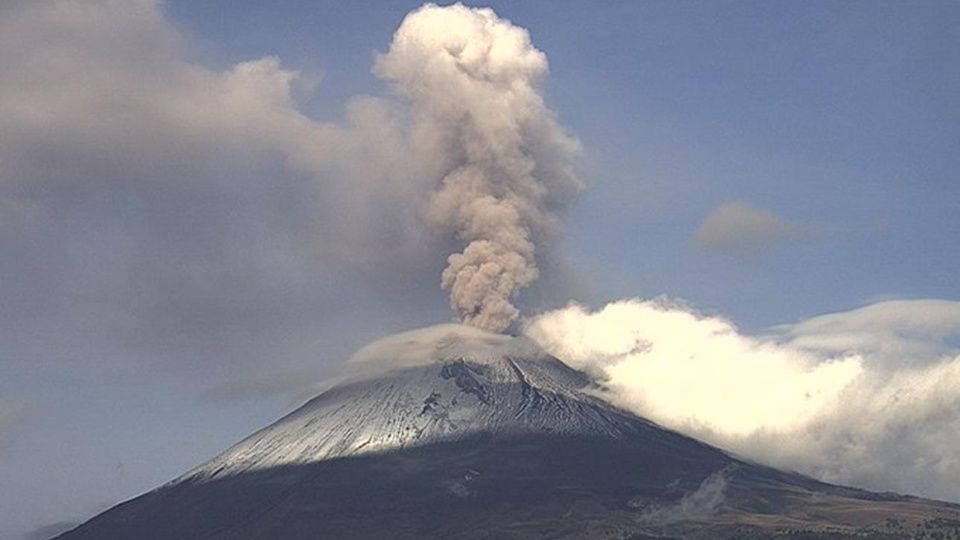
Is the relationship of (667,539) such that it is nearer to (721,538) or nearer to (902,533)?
(721,538)

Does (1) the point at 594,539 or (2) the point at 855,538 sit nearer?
(2) the point at 855,538

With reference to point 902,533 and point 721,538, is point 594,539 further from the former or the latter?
point 902,533

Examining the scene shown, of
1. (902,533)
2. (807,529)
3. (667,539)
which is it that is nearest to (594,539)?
(667,539)

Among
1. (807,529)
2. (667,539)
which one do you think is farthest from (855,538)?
(667,539)

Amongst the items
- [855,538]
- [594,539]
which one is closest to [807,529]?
[855,538]

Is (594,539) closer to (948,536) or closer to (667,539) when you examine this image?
(667,539)
